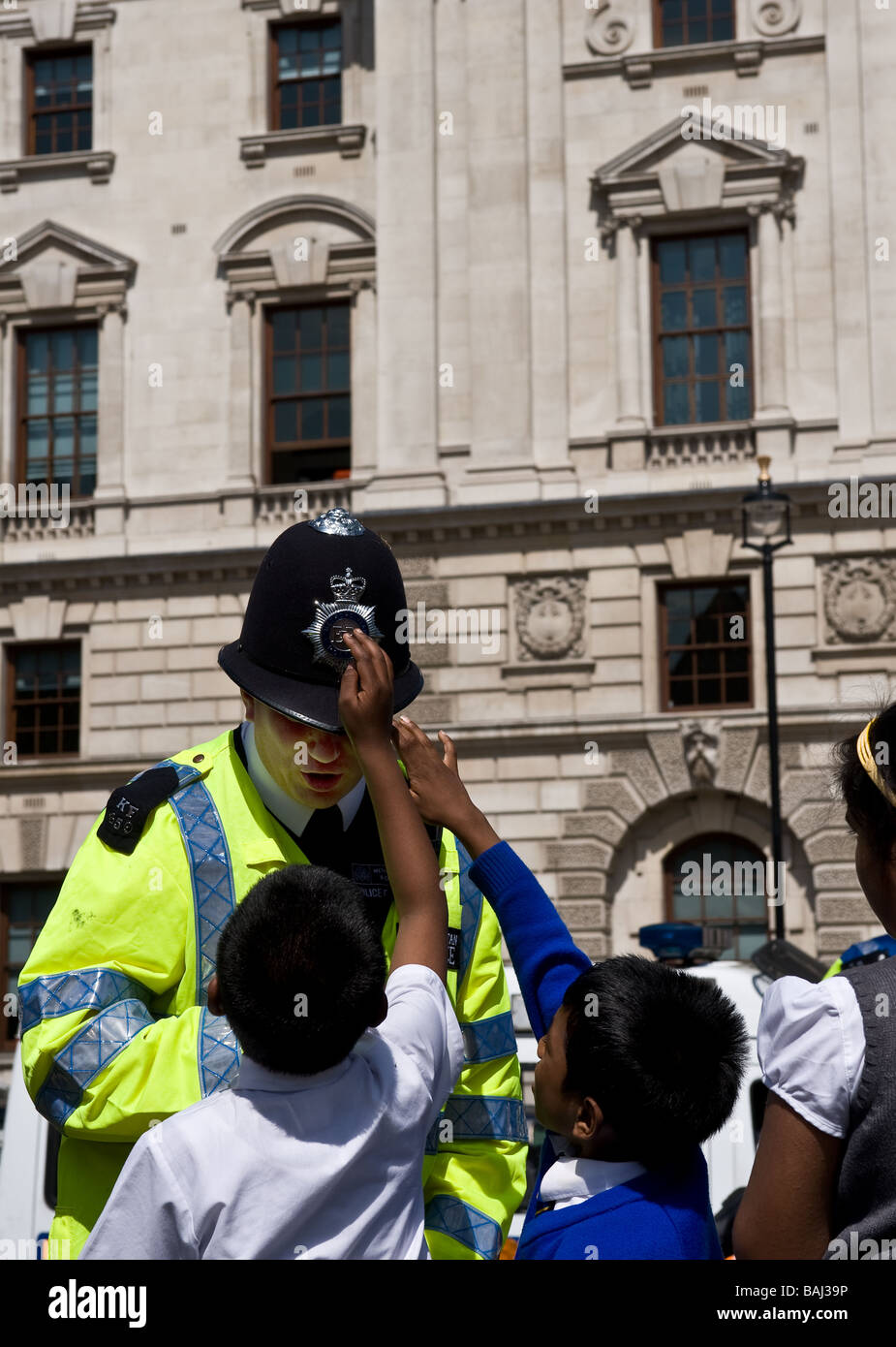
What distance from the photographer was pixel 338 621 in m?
2.88

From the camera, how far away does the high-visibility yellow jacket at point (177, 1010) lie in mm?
2578

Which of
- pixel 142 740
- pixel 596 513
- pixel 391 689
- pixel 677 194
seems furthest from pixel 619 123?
pixel 391 689

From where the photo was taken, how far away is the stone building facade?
22359 mm

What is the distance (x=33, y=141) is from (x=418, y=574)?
990cm

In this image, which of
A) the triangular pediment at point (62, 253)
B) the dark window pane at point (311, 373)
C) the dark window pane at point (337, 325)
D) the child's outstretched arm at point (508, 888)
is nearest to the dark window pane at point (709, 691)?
the dark window pane at point (311, 373)

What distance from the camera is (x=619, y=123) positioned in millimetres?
23828

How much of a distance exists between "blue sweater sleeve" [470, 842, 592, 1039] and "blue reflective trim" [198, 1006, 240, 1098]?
59 centimetres

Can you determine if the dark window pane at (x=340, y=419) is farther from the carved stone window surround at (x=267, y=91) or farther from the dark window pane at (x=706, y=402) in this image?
the dark window pane at (x=706, y=402)

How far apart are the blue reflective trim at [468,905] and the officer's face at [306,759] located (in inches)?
11.8

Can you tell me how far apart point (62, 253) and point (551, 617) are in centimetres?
963

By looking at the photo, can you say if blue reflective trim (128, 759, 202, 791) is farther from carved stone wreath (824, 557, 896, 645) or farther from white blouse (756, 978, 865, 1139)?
carved stone wreath (824, 557, 896, 645)

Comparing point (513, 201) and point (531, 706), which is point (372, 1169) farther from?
point (513, 201)

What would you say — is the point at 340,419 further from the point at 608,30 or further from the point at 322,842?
the point at 322,842

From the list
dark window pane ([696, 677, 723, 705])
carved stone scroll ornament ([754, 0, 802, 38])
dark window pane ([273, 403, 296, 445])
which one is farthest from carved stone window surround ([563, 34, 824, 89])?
dark window pane ([696, 677, 723, 705])
